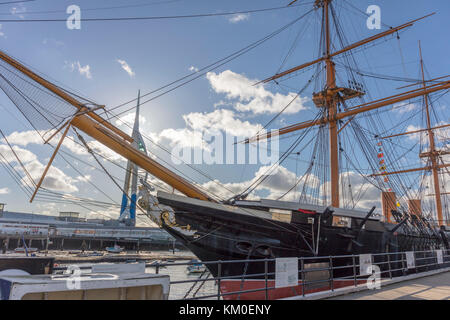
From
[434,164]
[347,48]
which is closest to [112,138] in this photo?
[347,48]

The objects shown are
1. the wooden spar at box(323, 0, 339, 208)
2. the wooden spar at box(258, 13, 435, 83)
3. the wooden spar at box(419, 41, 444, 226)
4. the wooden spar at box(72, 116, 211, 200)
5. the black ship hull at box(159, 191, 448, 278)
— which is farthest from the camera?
the wooden spar at box(419, 41, 444, 226)

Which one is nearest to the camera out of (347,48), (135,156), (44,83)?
(44,83)

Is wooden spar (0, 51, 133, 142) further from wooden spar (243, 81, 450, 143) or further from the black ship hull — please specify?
wooden spar (243, 81, 450, 143)

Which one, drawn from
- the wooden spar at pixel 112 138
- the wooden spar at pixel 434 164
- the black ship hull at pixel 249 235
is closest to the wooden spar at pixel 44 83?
the wooden spar at pixel 112 138

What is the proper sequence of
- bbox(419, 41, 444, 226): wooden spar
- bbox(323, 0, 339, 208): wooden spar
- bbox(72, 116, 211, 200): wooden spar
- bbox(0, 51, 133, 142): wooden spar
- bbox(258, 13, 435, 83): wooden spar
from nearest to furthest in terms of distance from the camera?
bbox(0, 51, 133, 142): wooden spar
bbox(72, 116, 211, 200): wooden spar
bbox(323, 0, 339, 208): wooden spar
bbox(258, 13, 435, 83): wooden spar
bbox(419, 41, 444, 226): wooden spar

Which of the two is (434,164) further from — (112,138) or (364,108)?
(112,138)

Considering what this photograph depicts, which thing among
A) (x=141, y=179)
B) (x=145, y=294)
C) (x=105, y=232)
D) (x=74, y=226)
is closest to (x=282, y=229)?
(x=141, y=179)

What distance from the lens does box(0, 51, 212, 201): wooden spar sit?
1048cm

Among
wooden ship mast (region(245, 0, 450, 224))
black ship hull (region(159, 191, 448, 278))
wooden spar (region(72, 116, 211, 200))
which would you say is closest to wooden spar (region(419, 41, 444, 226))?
wooden ship mast (region(245, 0, 450, 224))

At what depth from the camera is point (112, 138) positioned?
431 inches

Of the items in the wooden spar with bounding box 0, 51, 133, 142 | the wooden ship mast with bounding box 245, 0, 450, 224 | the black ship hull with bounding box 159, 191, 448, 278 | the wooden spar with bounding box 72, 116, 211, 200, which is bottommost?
the black ship hull with bounding box 159, 191, 448, 278
